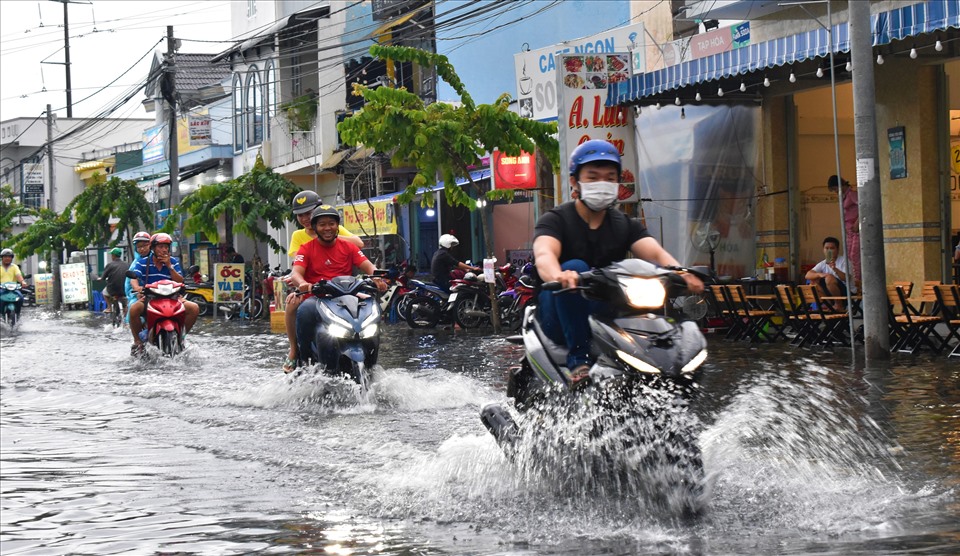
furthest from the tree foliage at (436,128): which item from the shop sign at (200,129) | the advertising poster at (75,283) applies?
the shop sign at (200,129)

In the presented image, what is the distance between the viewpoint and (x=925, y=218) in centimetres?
1609

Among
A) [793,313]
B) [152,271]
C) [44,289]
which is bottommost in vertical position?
[793,313]

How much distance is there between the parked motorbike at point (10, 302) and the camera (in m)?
24.4

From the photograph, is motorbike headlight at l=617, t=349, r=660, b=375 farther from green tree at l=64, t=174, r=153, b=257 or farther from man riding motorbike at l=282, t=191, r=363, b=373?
green tree at l=64, t=174, r=153, b=257

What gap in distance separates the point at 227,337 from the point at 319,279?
11185 mm

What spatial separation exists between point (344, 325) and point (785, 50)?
701 cm

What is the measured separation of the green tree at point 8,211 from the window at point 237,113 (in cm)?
1378

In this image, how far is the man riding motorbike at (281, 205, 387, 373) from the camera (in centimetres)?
1057

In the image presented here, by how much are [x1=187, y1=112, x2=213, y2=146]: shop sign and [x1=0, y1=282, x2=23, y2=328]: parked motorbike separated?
68.2 feet

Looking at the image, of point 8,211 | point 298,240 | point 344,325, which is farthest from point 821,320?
point 8,211

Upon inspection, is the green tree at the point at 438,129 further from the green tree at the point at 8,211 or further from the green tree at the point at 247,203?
the green tree at the point at 8,211

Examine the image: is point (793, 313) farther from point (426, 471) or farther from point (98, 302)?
point (98, 302)

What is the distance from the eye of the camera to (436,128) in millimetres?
20297

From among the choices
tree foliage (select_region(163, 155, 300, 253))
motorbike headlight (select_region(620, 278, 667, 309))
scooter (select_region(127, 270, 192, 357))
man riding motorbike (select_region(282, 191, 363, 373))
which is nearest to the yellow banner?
tree foliage (select_region(163, 155, 300, 253))
